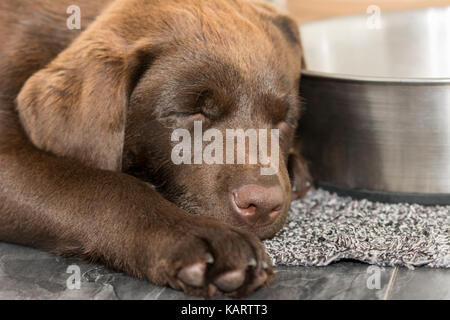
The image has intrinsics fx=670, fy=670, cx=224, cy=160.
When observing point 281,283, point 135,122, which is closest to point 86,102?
point 135,122

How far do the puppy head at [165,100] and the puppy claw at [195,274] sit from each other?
0.36 meters

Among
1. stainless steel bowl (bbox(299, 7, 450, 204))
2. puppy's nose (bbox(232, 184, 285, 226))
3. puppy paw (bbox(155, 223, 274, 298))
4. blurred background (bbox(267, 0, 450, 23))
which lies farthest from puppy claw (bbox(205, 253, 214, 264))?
blurred background (bbox(267, 0, 450, 23))

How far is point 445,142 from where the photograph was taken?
2.70 metres

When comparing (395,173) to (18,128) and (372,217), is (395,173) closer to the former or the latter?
(372,217)

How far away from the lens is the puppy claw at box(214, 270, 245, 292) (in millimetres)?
1863

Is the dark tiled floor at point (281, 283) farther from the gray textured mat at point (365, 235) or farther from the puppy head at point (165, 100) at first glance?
the puppy head at point (165, 100)

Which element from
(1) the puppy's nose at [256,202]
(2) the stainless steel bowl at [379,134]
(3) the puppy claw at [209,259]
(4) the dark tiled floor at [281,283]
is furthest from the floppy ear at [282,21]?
(3) the puppy claw at [209,259]

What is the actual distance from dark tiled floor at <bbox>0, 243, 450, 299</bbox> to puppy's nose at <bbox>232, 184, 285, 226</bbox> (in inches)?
7.5

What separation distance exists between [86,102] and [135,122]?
0.65 ft

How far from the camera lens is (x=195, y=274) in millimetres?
1868

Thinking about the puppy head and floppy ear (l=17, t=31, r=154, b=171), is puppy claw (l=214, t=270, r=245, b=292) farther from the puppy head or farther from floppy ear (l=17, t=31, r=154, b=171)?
floppy ear (l=17, t=31, r=154, b=171)

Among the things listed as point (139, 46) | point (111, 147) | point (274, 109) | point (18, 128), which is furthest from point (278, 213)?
point (18, 128)

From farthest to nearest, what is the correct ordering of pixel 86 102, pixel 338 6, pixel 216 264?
pixel 338 6
pixel 86 102
pixel 216 264

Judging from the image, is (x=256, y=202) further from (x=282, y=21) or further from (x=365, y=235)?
(x=282, y=21)
